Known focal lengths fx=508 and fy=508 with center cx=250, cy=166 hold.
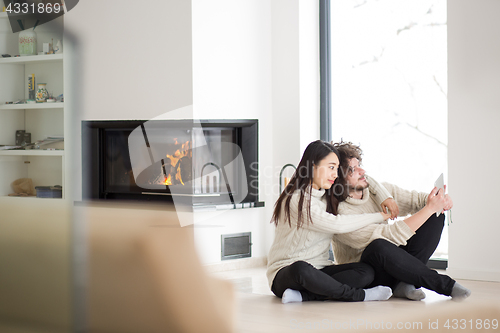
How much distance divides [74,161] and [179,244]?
11cm

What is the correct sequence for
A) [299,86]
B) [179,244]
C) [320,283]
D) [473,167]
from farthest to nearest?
1. [299,86]
2. [473,167]
3. [320,283]
4. [179,244]

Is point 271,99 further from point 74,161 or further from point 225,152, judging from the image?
point 74,161

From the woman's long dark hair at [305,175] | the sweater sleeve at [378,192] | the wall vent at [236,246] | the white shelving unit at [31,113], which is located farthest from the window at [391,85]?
the white shelving unit at [31,113]

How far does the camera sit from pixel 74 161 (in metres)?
0.37

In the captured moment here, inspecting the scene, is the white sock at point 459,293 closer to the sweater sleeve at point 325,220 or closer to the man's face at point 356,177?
the sweater sleeve at point 325,220

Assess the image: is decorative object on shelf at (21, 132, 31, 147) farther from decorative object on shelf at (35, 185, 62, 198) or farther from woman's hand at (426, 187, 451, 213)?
woman's hand at (426, 187, 451, 213)

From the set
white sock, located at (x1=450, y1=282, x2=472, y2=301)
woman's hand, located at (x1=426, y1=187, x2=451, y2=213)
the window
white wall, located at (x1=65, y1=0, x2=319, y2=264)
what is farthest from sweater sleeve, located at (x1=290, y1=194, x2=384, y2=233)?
the window

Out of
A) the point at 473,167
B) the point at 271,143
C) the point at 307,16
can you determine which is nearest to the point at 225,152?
the point at 271,143

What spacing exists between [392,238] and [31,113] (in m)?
2.09

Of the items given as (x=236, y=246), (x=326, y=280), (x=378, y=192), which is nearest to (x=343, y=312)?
(x=326, y=280)

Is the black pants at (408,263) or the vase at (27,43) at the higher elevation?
the vase at (27,43)

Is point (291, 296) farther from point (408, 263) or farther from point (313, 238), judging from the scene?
point (408, 263)

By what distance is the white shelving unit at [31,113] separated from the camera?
0.34m

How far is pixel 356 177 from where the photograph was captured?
2.39 meters
